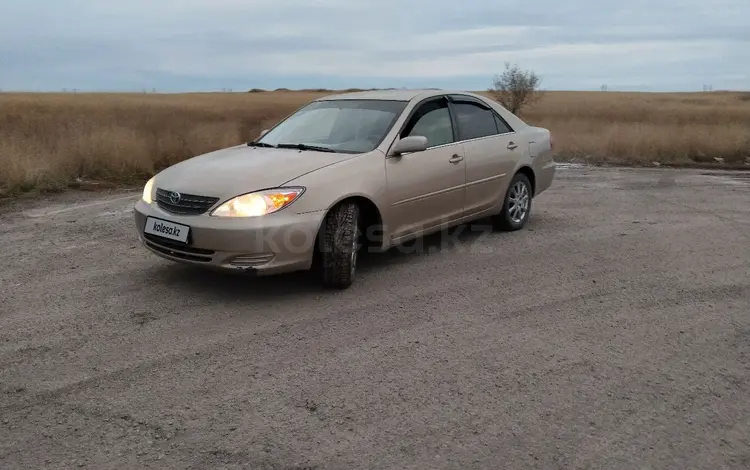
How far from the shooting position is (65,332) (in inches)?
175

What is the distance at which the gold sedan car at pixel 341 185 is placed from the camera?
485 centimetres

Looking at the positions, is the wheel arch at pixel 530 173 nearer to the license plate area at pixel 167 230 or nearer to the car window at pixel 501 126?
the car window at pixel 501 126

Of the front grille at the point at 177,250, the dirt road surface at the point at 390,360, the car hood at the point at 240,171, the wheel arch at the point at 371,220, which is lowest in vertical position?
the dirt road surface at the point at 390,360

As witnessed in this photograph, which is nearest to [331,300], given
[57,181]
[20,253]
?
[20,253]

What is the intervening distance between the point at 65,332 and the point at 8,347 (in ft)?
1.18

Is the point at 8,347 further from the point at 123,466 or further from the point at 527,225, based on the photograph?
the point at 527,225

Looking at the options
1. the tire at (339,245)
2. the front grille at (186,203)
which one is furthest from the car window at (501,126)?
the front grille at (186,203)

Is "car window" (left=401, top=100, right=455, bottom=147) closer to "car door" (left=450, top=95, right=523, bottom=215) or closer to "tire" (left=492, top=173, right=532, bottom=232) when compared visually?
"car door" (left=450, top=95, right=523, bottom=215)

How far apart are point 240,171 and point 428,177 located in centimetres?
177

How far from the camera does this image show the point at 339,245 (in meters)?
5.15

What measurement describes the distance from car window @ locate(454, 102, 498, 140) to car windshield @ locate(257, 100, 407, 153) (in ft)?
2.58

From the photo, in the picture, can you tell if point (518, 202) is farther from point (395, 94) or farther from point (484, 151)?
point (395, 94)

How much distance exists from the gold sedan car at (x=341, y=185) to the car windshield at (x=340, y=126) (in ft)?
0.04

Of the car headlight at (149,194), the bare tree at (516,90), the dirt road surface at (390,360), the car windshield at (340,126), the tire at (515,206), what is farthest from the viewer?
the bare tree at (516,90)
